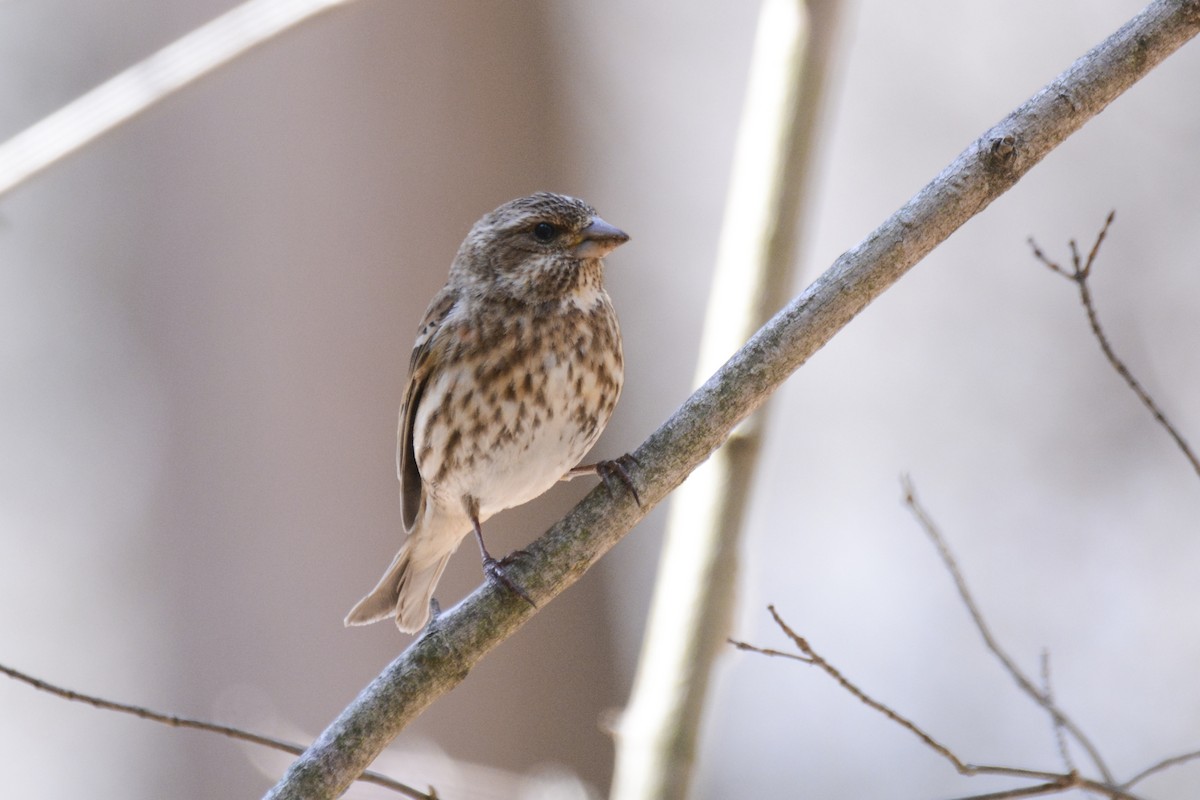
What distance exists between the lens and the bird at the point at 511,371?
414 centimetres

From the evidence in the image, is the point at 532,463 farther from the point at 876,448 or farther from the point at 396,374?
the point at 876,448

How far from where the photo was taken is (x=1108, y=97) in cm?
299

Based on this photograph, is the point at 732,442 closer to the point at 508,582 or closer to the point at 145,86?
the point at 508,582

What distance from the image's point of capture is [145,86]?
12.0 ft

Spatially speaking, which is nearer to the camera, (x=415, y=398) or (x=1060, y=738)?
(x=1060, y=738)

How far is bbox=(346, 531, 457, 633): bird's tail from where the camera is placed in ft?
15.2

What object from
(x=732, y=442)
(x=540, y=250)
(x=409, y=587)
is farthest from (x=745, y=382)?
(x=409, y=587)

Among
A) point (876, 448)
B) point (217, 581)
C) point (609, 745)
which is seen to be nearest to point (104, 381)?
point (217, 581)

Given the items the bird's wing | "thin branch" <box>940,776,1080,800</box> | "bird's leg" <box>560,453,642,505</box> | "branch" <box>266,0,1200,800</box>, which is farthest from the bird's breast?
"thin branch" <box>940,776,1080,800</box>

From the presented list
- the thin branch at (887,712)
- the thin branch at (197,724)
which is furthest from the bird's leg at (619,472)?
the thin branch at (197,724)

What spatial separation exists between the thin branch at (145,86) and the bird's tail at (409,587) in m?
1.78

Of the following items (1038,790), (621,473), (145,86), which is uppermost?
(145,86)

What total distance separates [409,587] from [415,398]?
69 cm

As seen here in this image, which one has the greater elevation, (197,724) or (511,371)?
(511,371)
